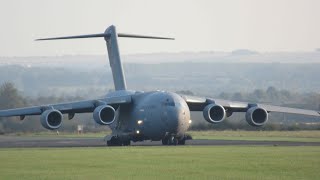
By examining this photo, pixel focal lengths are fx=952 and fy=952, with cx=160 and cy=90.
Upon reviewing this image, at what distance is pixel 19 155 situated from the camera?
110ft

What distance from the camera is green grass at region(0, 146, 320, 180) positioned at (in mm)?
24109

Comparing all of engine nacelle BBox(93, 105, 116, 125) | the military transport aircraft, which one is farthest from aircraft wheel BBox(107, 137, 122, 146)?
engine nacelle BBox(93, 105, 116, 125)

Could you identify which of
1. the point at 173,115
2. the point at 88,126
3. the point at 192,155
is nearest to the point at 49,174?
the point at 192,155

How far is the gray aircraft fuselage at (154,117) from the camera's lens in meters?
46.5

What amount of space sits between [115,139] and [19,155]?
1509cm

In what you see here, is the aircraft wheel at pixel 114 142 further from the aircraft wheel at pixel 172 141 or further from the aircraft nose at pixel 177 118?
the aircraft nose at pixel 177 118

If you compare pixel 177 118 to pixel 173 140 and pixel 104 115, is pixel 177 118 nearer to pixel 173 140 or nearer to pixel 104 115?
pixel 173 140

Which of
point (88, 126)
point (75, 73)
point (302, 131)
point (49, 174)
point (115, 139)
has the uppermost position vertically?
point (75, 73)

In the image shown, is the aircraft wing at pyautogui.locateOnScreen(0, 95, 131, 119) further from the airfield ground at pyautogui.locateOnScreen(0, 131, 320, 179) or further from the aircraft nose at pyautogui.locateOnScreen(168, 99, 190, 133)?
the airfield ground at pyautogui.locateOnScreen(0, 131, 320, 179)

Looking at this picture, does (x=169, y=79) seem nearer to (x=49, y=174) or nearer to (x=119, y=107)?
(x=119, y=107)

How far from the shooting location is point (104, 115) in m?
47.3

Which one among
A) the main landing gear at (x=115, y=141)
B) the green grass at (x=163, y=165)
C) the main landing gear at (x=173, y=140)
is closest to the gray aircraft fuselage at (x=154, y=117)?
the main landing gear at (x=173, y=140)

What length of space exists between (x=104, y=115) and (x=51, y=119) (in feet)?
8.62

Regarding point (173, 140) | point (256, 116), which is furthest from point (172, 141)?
point (256, 116)
